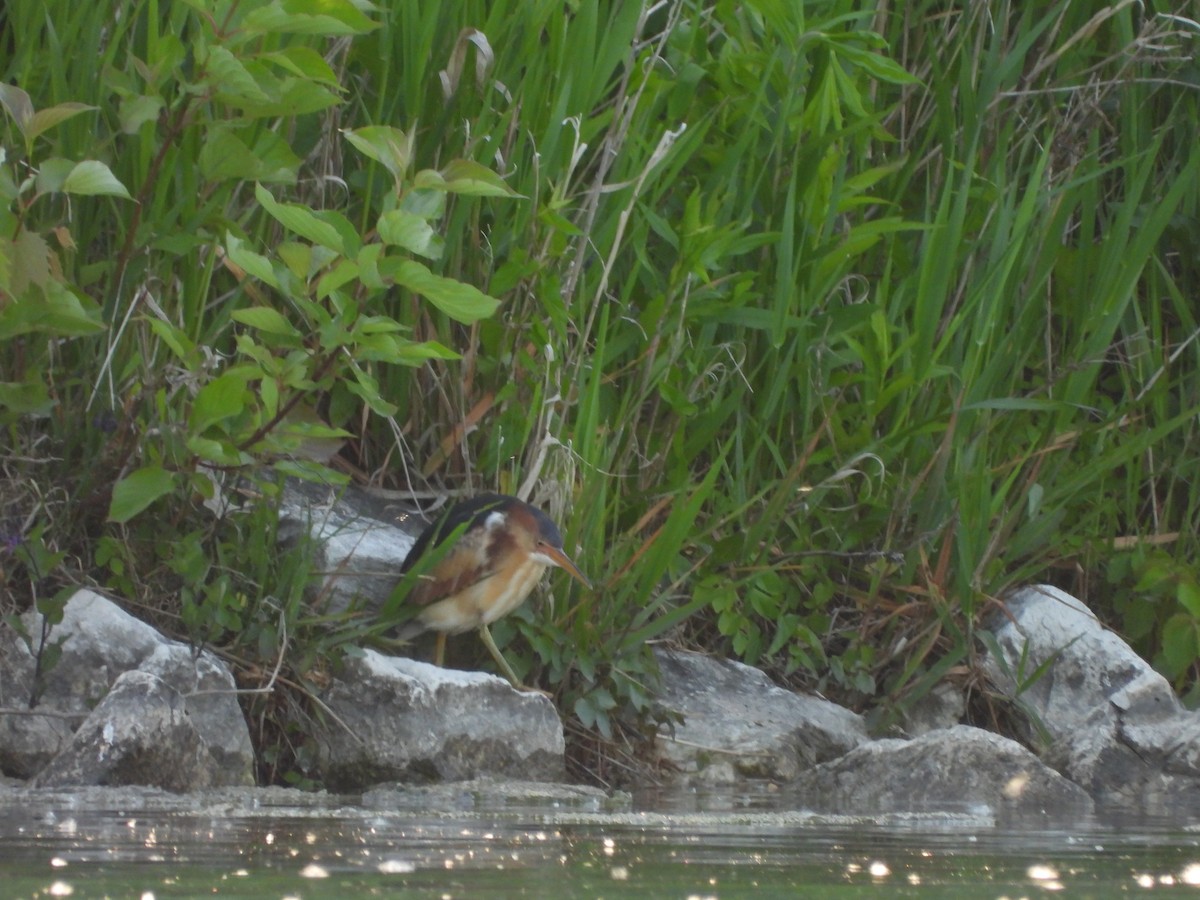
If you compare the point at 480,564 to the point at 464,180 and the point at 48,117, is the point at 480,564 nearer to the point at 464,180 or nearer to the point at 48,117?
the point at 464,180

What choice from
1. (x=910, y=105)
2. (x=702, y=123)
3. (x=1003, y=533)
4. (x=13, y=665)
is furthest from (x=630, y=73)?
(x=13, y=665)

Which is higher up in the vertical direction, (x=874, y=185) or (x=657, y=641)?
(x=874, y=185)

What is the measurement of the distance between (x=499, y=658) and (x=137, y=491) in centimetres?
90

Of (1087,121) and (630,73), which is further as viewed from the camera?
(1087,121)

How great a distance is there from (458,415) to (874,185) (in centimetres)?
149

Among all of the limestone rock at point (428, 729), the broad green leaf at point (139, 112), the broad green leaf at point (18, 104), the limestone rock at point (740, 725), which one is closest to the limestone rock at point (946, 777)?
→ the limestone rock at point (740, 725)

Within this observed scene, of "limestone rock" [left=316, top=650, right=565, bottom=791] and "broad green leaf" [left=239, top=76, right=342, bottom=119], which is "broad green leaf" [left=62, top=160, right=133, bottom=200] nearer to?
"broad green leaf" [left=239, top=76, right=342, bottom=119]

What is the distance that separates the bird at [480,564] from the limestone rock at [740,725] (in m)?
0.47

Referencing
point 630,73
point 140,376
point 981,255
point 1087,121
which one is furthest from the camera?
point 1087,121

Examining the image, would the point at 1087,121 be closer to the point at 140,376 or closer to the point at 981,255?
the point at 981,255

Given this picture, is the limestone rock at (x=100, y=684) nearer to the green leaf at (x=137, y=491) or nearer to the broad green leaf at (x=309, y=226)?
the green leaf at (x=137, y=491)

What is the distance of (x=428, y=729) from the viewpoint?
367 cm

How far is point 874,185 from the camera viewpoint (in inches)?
198

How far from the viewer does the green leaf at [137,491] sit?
3.40m
